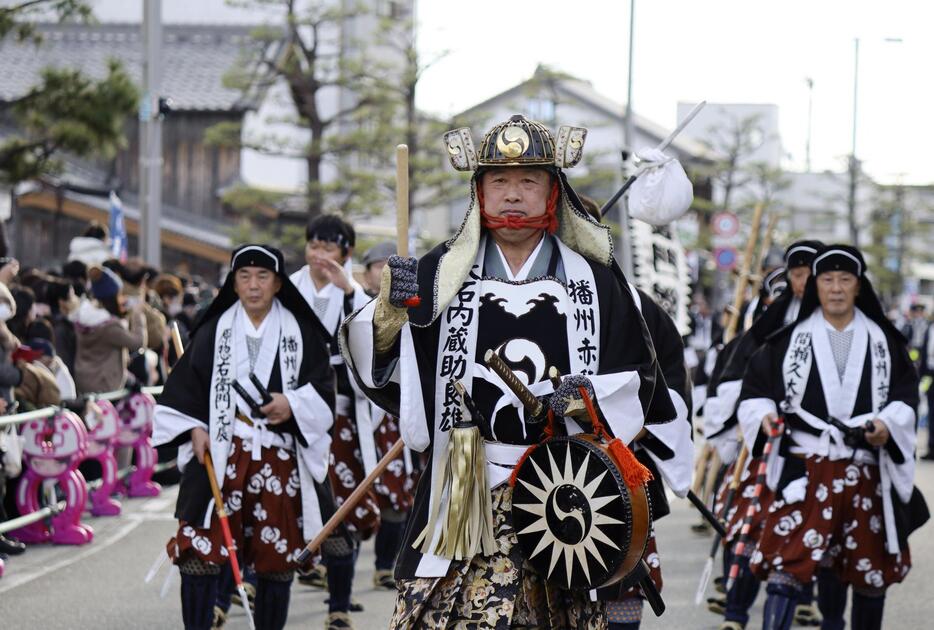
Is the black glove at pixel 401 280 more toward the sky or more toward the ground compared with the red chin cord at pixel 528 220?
more toward the ground

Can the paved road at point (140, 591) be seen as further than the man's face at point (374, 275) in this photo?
No

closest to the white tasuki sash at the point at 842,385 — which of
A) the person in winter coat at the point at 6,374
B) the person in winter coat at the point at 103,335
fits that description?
the person in winter coat at the point at 6,374

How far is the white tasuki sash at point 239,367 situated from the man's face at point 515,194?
2.16 meters

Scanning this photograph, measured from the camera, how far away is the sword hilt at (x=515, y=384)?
14.1ft

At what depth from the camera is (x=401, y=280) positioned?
444cm

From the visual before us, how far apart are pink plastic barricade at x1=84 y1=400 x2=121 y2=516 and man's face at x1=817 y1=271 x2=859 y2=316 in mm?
6102

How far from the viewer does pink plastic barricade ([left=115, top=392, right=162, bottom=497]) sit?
1197 cm

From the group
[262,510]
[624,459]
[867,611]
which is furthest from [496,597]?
[867,611]

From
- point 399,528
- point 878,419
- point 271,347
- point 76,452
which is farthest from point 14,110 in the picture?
point 878,419

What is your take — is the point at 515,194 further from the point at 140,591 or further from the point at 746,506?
the point at 140,591

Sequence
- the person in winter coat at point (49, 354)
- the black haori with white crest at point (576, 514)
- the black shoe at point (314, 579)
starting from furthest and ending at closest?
1. the person in winter coat at point (49, 354)
2. the black shoe at point (314, 579)
3. the black haori with white crest at point (576, 514)

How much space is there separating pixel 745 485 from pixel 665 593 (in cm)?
137

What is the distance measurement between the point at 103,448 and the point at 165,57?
24.3m

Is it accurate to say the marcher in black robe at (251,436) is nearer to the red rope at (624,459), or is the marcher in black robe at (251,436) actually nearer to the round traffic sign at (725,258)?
the red rope at (624,459)
